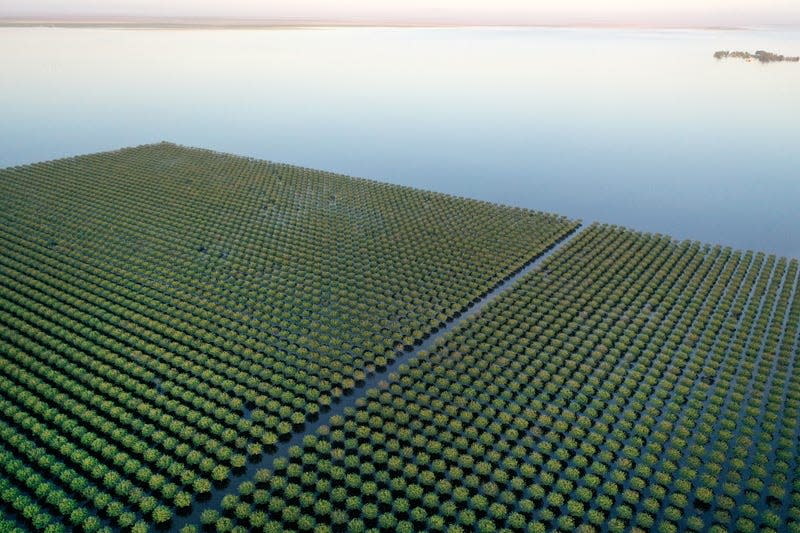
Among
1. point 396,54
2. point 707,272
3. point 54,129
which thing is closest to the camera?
point 707,272

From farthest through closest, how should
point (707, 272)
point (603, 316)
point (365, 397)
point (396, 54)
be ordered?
point (396, 54)
point (707, 272)
point (603, 316)
point (365, 397)

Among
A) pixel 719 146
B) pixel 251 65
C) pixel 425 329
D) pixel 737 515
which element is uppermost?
pixel 251 65

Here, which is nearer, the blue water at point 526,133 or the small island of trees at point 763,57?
the blue water at point 526,133

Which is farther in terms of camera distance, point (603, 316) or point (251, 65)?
point (251, 65)

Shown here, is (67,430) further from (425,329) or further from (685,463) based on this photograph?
(685,463)

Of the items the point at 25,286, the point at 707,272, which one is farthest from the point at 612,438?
the point at 25,286

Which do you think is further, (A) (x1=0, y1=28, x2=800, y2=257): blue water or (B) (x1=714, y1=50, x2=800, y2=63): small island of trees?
(B) (x1=714, y1=50, x2=800, y2=63): small island of trees

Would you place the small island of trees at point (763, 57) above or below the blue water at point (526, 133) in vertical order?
above

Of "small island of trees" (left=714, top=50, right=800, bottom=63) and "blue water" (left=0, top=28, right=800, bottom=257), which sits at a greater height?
"small island of trees" (left=714, top=50, right=800, bottom=63)

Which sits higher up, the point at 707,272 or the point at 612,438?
the point at 707,272

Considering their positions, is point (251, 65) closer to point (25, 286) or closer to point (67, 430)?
point (25, 286)

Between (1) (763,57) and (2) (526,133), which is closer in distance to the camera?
(2) (526,133)
